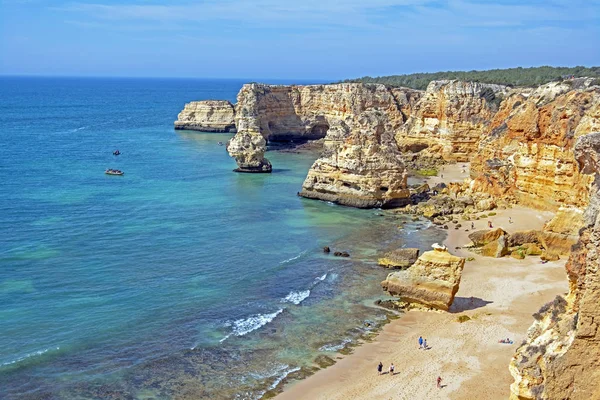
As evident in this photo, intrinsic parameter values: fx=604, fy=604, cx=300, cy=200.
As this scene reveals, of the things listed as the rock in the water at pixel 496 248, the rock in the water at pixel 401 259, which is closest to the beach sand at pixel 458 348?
the rock in the water at pixel 496 248

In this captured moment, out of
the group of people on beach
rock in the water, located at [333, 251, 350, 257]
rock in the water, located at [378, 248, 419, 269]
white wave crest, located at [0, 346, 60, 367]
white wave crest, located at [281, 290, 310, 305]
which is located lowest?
the group of people on beach

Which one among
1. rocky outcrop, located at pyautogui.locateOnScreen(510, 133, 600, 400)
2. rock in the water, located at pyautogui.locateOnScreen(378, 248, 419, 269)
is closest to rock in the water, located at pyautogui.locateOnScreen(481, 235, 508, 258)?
rock in the water, located at pyautogui.locateOnScreen(378, 248, 419, 269)

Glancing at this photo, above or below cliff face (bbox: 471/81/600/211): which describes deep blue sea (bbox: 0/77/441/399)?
below

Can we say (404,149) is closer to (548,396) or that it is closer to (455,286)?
(455,286)

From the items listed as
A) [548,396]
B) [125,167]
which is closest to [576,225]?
[548,396]

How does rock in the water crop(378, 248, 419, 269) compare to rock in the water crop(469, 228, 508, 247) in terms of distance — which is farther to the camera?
rock in the water crop(469, 228, 508, 247)

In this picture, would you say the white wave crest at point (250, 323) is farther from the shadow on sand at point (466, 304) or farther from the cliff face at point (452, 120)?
the cliff face at point (452, 120)

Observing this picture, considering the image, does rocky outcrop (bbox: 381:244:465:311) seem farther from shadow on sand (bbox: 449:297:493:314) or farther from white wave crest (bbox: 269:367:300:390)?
white wave crest (bbox: 269:367:300:390)
